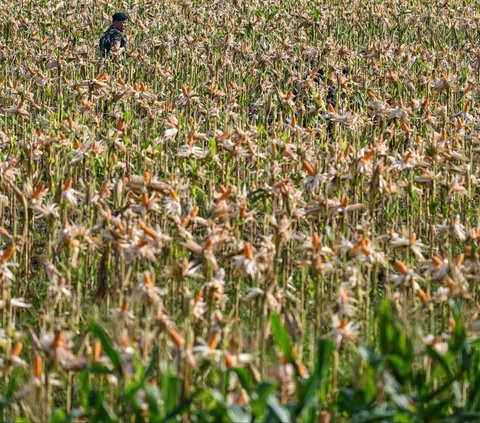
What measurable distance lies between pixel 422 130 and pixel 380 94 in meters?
1.28

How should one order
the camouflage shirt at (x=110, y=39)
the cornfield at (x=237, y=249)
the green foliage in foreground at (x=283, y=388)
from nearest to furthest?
the green foliage in foreground at (x=283, y=388)
the cornfield at (x=237, y=249)
the camouflage shirt at (x=110, y=39)

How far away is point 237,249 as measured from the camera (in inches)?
184

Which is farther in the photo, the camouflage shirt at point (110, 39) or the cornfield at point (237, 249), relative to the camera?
the camouflage shirt at point (110, 39)

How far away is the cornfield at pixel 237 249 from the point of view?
3412 mm

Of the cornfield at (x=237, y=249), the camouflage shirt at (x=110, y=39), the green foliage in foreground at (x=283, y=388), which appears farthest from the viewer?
the camouflage shirt at (x=110, y=39)

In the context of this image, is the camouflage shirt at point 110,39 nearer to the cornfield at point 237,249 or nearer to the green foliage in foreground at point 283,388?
the cornfield at point 237,249

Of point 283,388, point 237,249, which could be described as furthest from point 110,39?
point 283,388

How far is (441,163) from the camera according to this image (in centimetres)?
593

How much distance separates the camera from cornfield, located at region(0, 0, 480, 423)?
341cm

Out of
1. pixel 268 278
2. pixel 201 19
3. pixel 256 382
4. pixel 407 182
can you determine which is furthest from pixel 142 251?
pixel 201 19

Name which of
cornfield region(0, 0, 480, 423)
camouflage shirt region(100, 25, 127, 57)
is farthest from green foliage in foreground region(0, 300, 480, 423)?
camouflage shirt region(100, 25, 127, 57)

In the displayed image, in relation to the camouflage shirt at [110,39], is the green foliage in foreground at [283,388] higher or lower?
lower

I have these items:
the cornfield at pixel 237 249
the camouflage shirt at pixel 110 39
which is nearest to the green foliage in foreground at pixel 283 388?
the cornfield at pixel 237 249

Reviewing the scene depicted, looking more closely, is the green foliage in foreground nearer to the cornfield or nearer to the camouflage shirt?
the cornfield
